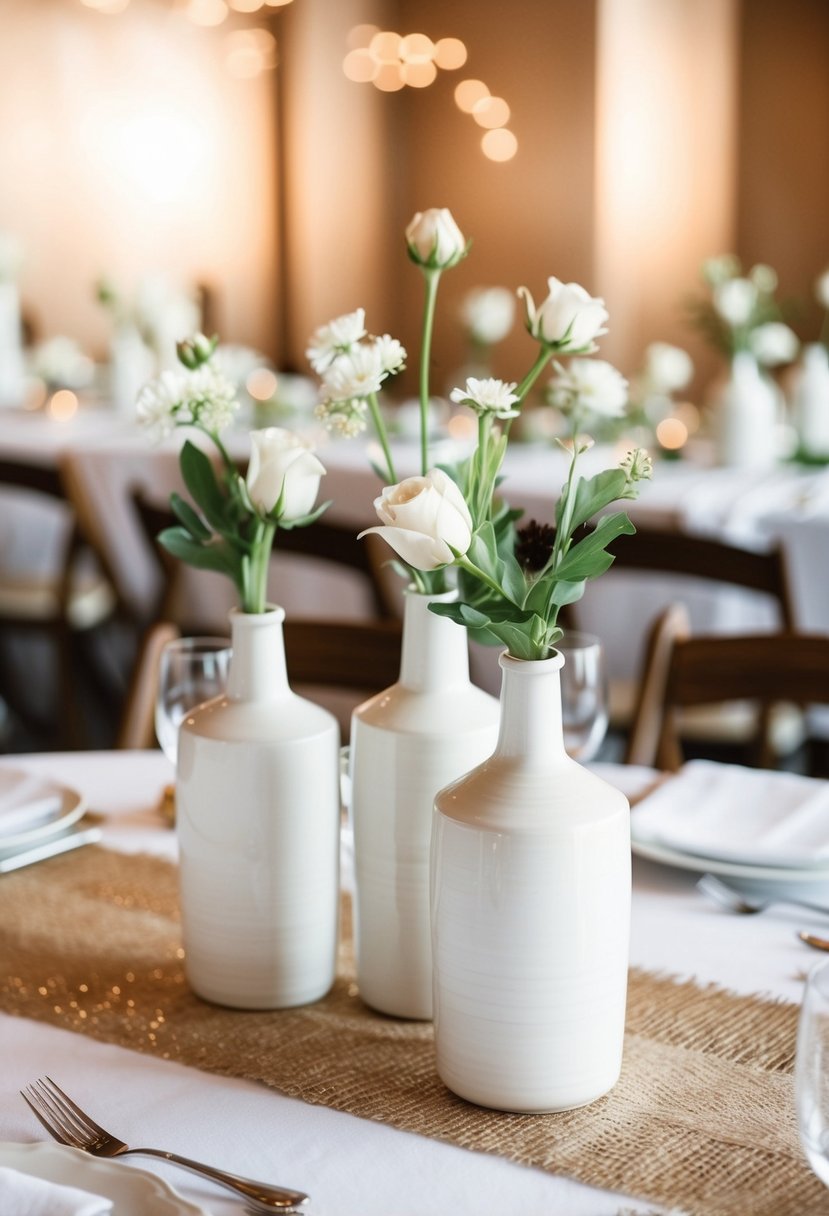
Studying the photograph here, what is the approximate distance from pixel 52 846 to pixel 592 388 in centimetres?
64

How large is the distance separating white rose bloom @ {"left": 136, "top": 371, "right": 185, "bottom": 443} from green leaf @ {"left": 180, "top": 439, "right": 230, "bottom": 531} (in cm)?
4

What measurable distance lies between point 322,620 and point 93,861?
558 millimetres

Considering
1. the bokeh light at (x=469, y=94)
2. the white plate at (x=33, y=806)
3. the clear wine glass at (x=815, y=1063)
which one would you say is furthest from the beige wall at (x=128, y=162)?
the clear wine glass at (x=815, y=1063)

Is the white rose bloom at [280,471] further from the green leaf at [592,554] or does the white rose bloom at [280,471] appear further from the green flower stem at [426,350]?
the green leaf at [592,554]

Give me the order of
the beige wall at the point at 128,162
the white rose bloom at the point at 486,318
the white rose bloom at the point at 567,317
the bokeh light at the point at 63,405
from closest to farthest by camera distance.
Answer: the white rose bloom at the point at 567,317, the white rose bloom at the point at 486,318, the bokeh light at the point at 63,405, the beige wall at the point at 128,162

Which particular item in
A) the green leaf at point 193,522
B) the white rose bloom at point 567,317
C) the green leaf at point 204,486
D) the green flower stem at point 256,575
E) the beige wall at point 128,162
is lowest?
the green flower stem at point 256,575

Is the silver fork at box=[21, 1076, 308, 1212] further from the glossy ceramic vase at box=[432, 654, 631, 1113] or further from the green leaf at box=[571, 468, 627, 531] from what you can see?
the green leaf at box=[571, 468, 627, 531]

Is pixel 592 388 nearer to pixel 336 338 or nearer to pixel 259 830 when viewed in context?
pixel 336 338

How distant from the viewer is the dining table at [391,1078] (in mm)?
764

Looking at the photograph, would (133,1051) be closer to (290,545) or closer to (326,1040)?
(326,1040)

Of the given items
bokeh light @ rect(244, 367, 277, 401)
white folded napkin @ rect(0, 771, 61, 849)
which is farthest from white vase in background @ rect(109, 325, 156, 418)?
white folded napkin @ rect(0, 771, 61, 849)

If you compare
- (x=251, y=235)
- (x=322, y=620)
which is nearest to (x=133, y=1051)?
(x=322, y=620)

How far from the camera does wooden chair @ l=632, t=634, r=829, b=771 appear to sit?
1614 millimetres

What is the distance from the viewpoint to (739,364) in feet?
10.5
